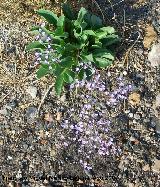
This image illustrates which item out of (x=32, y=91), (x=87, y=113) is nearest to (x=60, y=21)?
(x=32, y=91)

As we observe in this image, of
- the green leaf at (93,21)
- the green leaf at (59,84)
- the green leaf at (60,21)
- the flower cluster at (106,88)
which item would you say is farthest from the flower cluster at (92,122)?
the green leaf at (60,21)

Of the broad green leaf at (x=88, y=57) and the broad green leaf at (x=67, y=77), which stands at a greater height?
the broad green leaf at (x=88, y=57)

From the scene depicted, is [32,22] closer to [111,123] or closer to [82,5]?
[82,5]

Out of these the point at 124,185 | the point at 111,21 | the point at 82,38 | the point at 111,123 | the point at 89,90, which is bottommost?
the point at 124,185

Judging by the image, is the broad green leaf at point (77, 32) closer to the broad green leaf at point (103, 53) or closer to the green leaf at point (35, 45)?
the broad green leaf at point (103, 53)

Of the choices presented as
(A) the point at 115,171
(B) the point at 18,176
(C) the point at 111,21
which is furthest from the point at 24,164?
(C) the point at 111,21

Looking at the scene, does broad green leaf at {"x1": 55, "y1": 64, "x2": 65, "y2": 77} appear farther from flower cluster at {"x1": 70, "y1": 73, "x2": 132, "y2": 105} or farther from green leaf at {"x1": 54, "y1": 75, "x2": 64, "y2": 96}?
flower cluster at {"x1": 70, "y1": 73, "x2": 132, "y2": 105}

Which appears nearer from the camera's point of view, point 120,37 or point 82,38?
point 82,38
